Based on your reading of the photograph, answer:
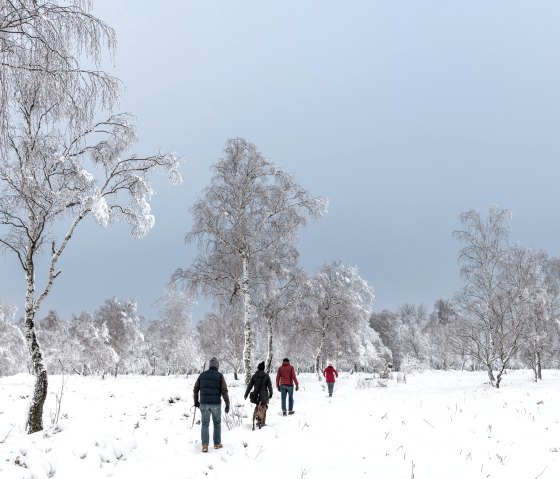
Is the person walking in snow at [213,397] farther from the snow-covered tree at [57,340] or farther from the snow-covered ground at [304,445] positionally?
the snow-covered tree at [57,340]

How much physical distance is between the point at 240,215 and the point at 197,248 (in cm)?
Answer: 283

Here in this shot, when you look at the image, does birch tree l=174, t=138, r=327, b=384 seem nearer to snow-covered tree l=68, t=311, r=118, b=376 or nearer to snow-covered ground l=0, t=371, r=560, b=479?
snow-covered ground l=0, t=371, r=560, b=479

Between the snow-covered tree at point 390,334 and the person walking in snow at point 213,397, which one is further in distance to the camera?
the snow-covered tree at point 390,334

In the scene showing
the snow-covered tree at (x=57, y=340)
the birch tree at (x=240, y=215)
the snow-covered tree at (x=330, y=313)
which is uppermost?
the birch tree at (x=240, y=215)

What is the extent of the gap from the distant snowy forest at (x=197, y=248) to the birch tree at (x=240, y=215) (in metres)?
0.06

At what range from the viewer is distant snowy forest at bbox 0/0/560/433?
4434 millimetres

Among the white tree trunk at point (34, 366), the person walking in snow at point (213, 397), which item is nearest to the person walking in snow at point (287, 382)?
the person walking in snow at point (213, 397)

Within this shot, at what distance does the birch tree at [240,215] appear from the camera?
2022 centimetres

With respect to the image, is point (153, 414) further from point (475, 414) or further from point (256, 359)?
point (256, 359)

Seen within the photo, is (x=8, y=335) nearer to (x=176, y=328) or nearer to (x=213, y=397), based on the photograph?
(x=176, y=328)

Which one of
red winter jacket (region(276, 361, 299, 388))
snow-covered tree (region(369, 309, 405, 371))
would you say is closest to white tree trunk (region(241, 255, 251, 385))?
red winter jacket (region(276, 361, 299, 388))

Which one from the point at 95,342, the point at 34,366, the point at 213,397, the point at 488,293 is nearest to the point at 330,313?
the point at 488,293

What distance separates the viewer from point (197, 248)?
2058 cm

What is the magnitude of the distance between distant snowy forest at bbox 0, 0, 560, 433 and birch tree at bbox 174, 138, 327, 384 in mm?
64
